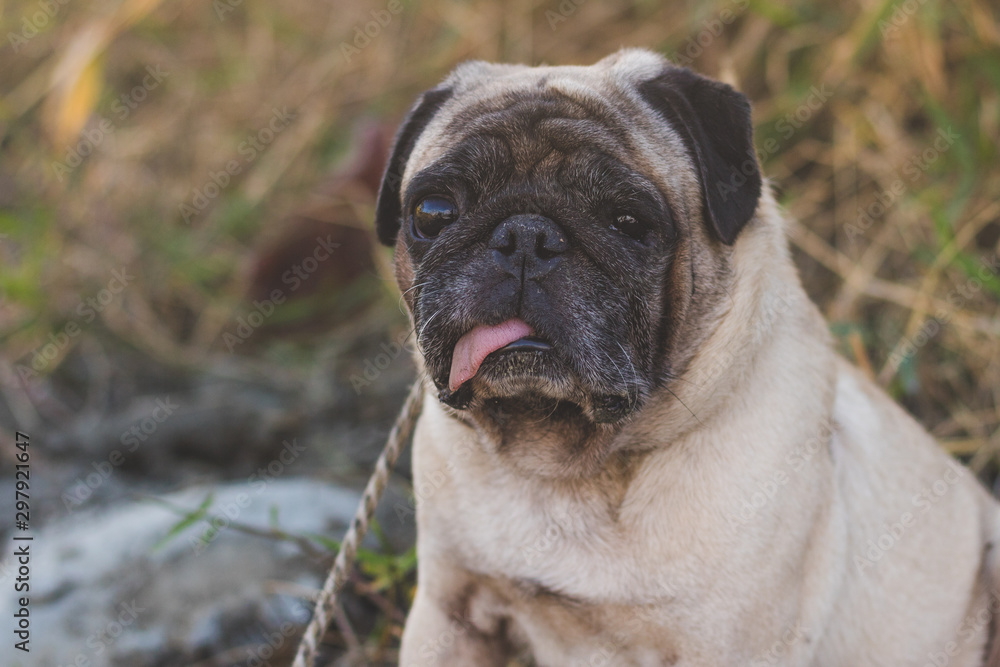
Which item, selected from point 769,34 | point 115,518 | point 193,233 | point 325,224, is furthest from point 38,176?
point 769,34

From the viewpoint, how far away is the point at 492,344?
1.81m

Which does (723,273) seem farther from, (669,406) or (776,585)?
(776,585)

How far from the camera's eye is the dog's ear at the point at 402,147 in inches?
91.2

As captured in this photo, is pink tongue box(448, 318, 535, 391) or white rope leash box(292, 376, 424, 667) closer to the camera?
pink tongue box(448, 318, 535, 391)

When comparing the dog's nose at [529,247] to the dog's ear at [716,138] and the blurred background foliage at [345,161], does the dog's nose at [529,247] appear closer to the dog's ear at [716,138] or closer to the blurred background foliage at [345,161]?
the dog's ear at [716,138]

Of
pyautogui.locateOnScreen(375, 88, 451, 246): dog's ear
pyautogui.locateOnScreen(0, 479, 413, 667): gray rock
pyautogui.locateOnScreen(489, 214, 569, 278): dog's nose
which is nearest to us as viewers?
pyautogui.locateOnScreen(489, 214, 569, 278): dog's nose

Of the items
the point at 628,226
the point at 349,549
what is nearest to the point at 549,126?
the point at 628,226

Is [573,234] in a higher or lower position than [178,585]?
higher

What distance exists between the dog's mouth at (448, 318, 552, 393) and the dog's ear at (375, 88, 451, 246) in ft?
2.09

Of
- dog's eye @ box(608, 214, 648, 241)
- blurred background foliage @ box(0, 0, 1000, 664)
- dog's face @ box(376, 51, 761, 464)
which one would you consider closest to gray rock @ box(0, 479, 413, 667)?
dog's face @ box(376, 51, 761, 464)

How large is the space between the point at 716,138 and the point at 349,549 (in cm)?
134

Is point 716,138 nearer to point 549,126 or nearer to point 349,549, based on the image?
point 549,126

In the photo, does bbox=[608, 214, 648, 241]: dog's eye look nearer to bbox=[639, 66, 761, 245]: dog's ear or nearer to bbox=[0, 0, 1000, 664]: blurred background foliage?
bbox=[639, 66, 761, 245]: dog's ear

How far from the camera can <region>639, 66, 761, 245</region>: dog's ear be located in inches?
76.9
